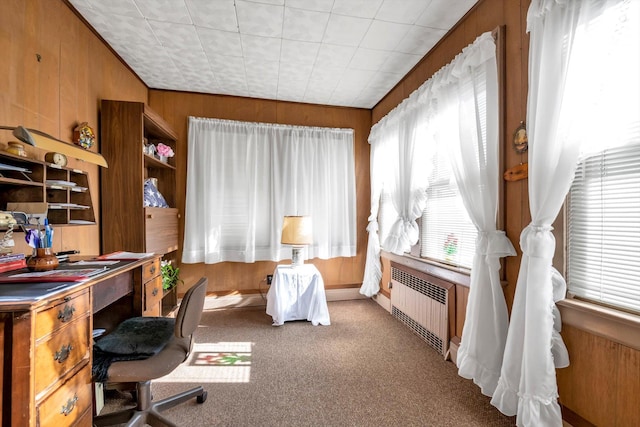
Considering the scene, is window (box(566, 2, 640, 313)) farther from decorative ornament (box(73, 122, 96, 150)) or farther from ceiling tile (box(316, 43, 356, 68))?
decorative ornament (box(73, 122, 96, 150))

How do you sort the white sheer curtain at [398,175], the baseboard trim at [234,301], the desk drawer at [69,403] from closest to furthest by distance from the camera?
1. the desk drawer at [69,403]
2. the white sheer curtain at [398,175]
3. the baseboard trim at [234,301]

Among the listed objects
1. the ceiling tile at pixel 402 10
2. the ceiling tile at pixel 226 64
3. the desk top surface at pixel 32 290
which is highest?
the ceiling tile at pixel 226 64

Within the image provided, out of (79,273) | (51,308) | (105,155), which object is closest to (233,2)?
(105,155)

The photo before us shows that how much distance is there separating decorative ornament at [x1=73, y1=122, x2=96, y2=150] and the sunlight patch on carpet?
1.91m

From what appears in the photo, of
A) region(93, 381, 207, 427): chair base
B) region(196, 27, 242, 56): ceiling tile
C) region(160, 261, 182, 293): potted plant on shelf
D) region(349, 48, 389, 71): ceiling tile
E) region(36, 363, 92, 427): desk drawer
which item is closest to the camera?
region(36, 363, 92, 427): desk drawer

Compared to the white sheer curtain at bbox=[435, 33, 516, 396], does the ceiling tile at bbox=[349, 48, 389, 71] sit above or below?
above

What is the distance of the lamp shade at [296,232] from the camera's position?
295 centimetres

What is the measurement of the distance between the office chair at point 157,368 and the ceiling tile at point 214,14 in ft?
6.45

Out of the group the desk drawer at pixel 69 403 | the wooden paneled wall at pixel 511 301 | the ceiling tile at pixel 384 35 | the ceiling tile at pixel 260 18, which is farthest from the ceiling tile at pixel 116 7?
the wooden paneled wall at pixel 511 301

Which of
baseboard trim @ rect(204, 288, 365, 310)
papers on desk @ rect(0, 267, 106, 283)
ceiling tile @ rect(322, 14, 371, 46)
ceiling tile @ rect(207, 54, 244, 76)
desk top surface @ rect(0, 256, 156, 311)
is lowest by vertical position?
baseboard trim @ rect(204, 288, 365, 310)

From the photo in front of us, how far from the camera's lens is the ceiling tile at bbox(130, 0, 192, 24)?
1918 millimetres

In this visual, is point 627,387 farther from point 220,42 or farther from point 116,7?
point 116,7

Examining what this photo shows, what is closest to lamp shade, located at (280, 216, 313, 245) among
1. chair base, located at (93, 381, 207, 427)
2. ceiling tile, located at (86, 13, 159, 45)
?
chair base, located at (93, 381, 207, 427)

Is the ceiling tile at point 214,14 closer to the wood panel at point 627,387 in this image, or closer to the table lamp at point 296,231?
the table lamp at point 296,231
